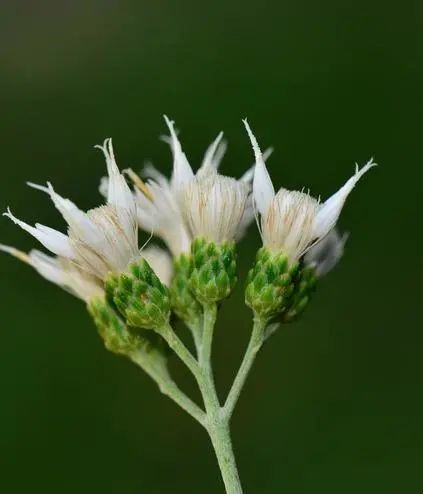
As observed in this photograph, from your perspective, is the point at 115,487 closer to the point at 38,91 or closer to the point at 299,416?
the point at 299,416

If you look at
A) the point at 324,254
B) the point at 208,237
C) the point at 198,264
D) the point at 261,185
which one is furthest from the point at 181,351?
the point at 324,254

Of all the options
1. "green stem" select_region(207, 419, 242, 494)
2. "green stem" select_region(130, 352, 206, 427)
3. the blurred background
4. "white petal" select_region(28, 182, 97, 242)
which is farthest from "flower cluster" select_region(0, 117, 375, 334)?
the blurred background

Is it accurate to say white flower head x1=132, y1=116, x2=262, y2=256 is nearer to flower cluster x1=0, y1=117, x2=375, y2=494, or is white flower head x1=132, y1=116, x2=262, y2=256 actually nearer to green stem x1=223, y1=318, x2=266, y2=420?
flower cluster x1=0, y1=117, x2=375, y2=494

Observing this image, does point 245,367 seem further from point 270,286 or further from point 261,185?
point 261,185

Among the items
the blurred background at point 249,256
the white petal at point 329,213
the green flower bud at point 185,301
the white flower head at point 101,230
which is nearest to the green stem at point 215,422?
the green flower bud at point 185,301

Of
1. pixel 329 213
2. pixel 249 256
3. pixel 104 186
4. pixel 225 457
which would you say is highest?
pixel 249 256

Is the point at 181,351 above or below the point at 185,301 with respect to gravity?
below

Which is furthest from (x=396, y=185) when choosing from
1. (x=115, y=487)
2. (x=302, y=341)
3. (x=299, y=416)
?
(x=115, y=487)
